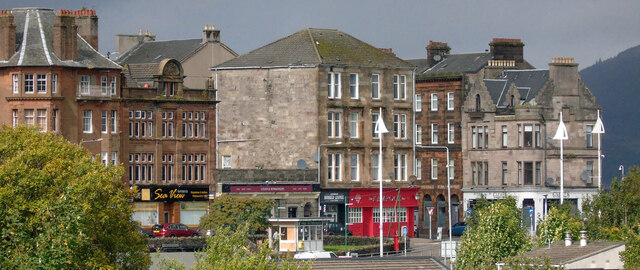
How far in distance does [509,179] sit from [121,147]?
35421 mm

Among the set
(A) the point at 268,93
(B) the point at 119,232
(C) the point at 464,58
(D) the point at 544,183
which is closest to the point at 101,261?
(B) the point at 119,232

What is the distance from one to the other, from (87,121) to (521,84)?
40.4 metres

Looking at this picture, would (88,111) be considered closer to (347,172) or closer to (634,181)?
(347,172)

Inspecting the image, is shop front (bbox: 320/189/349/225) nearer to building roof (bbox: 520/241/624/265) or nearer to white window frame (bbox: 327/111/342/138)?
white window frame (bbox: 327/111/342/138)

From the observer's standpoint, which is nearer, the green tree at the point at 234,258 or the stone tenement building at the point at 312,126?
the green tree at the point at 234,258

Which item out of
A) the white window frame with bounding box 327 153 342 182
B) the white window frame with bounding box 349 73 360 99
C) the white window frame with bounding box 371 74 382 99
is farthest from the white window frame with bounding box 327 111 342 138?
the white window frame with bounding box 371 74 382 99

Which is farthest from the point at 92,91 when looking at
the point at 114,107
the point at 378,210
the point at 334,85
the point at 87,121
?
the point at 378,210

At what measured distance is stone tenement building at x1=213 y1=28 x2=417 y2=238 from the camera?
125812 mm

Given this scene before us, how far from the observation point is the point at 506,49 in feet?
486

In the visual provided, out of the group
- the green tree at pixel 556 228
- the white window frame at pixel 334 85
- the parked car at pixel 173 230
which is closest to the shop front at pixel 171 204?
the parked car at pixel 173 230

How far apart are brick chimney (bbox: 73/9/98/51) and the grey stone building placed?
3322cm

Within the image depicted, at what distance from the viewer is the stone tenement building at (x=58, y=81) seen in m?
117

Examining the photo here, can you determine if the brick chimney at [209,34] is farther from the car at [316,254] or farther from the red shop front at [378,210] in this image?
the car at [316,254]

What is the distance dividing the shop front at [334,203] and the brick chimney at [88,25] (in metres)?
20.4
